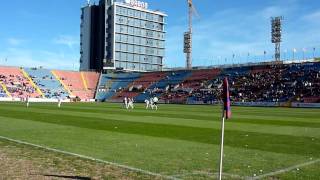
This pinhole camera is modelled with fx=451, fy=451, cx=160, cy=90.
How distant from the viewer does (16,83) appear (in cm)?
11619

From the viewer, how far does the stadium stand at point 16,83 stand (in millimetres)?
111938

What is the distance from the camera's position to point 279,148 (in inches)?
715

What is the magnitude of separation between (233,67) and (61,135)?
297 ft

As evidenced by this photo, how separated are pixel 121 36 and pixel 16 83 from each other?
57.1m

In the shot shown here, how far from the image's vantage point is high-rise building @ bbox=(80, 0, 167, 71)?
164 meters

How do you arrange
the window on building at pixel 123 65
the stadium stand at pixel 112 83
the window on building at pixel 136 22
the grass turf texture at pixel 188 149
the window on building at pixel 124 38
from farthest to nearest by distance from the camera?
the window on building at pixel 136 22 < the window on building at pixel 124 38 < the window on building at pixel 123 65 < the stadium stand at pixel 112 83 < the grass turf texture at pixel 188 149

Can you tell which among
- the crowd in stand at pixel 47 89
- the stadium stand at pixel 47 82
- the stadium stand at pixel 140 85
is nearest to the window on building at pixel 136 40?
the stadium stand at pixel 140 85

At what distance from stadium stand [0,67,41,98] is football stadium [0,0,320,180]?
0.30 metres

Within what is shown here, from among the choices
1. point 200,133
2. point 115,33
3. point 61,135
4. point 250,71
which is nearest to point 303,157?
point 200,133

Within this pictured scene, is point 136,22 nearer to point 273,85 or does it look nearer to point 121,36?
point 121,36

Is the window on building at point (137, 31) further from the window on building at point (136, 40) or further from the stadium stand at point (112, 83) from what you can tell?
the stadium stand at point (112, 83)

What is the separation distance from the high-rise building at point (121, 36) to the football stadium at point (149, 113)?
40 centimetres

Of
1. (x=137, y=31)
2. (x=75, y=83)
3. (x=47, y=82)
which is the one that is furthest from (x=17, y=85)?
(x=137, y=31)

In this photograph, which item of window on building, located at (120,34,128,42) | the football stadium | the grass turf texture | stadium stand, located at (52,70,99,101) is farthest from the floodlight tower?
the grass turf texture
